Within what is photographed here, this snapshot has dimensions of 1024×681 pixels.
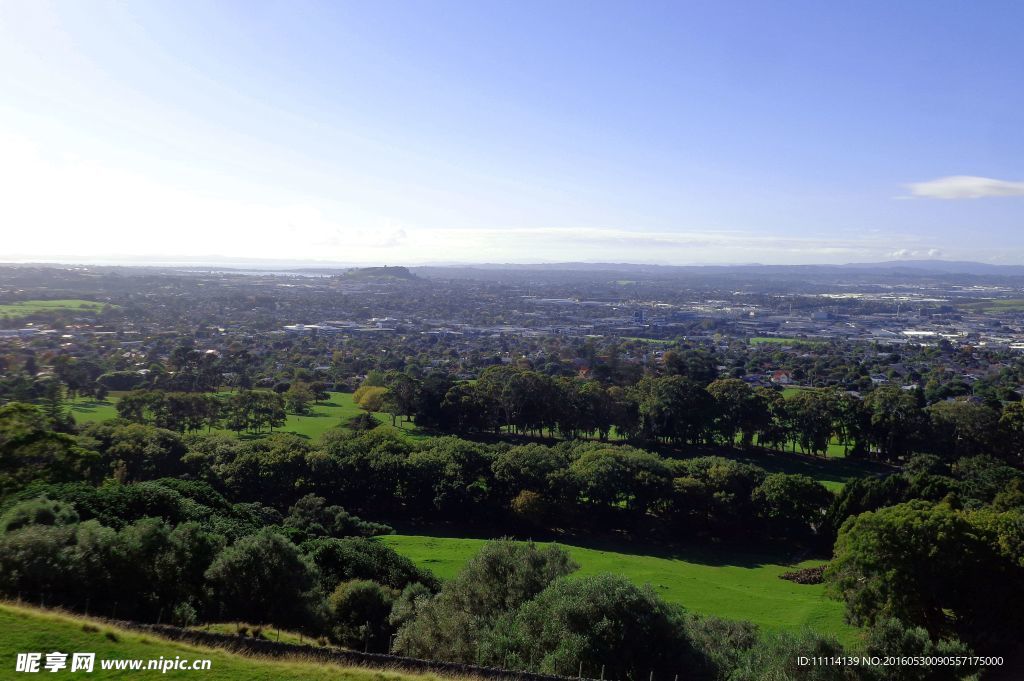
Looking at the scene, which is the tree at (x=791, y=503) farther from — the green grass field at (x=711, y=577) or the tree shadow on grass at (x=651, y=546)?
the green grass field at (x=711, y=577)

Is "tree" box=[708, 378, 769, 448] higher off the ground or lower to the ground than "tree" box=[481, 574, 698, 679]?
lower

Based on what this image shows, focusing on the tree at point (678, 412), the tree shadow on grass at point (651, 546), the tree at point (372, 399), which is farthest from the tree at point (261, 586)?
the tree at point (372, 399)

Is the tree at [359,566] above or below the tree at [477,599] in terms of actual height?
below

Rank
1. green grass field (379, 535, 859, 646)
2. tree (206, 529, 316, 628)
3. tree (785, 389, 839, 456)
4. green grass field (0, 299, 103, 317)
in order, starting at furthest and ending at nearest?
green grass field (0, 299, 103, 317), tree (785, 389, 839, 456), green grass field (379, 535, 859, 646), tree (206, 529, 316, 628)

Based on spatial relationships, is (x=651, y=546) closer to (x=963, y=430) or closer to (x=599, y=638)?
(x=599, y=638)

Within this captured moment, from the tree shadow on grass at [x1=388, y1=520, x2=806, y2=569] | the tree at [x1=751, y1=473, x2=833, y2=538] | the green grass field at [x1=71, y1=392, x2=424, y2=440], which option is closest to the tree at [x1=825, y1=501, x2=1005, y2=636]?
the tree shadow on grass at [x1=388, y1=520, x2=806, y2=569]

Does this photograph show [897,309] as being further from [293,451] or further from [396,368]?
[293,451]

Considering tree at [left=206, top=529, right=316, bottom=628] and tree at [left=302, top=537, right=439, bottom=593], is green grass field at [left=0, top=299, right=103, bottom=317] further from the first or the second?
tree at [left=206, top=529, right=316, bottom=628]
